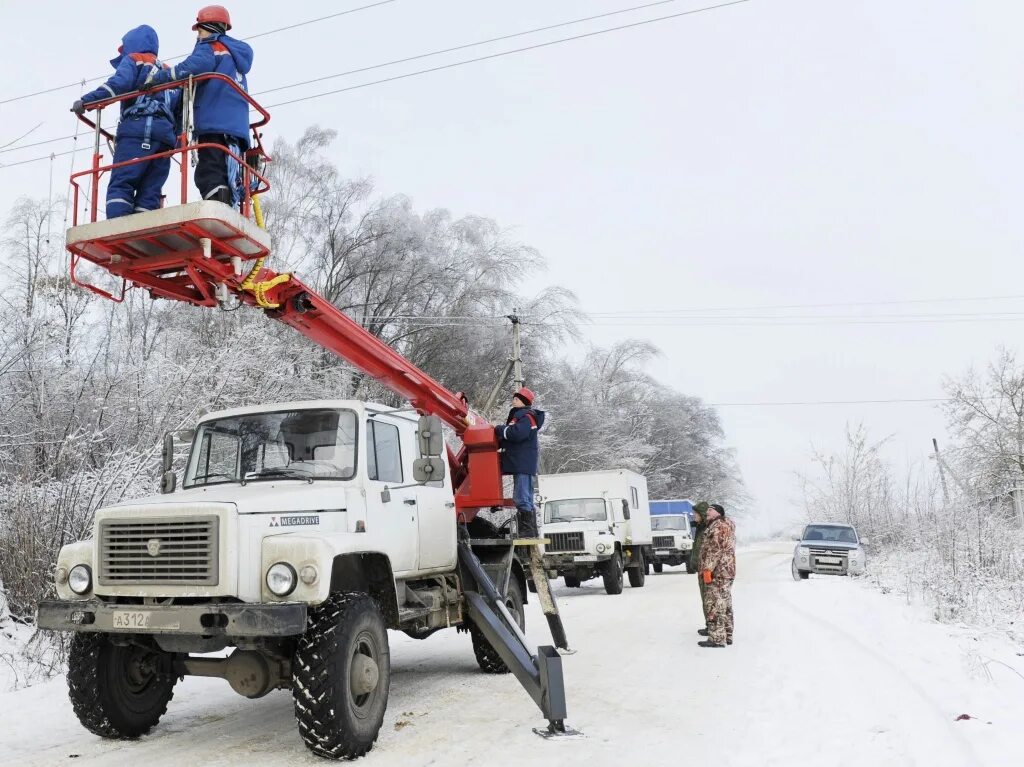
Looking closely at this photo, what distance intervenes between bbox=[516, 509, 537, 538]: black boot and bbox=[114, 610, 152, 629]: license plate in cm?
425

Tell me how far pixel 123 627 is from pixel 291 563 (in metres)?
1.12

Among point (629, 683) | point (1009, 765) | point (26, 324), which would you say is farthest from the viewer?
point (26, 324)

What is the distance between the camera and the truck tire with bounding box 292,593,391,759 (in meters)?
5.24

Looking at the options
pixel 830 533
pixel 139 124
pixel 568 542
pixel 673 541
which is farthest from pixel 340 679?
pixel 673 541

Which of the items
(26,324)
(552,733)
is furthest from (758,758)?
(26,324)

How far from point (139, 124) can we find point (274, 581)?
3606 millimetres

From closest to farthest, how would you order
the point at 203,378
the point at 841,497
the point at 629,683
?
the point at 629,683, the point at 203,378, the point at 841,497

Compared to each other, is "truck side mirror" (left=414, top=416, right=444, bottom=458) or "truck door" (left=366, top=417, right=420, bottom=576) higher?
"truck side mirror" (left=414, top=416, right=444, bottom=458)

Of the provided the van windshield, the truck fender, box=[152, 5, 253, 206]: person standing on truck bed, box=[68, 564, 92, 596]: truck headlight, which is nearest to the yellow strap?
box=[152, 5, 253, 206]: person standing on truck bed

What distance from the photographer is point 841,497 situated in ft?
113

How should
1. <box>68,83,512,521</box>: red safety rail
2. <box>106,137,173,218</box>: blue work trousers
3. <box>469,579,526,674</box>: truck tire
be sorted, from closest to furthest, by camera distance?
<box>68,83,512,521</box>: red safety rail
<box>106,137,173,218</box>: blue work trousers
<box>469,579,526,674</box>: truck tire

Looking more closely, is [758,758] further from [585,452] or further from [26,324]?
[585,452]

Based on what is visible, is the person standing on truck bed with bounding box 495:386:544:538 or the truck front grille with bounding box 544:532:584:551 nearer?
the person standing on truck bed with bounding box 495:386:544:538

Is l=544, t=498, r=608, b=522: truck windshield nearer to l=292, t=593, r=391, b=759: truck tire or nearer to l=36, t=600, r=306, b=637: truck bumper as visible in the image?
l=292, t=593, r=391, b=759: truck tire
